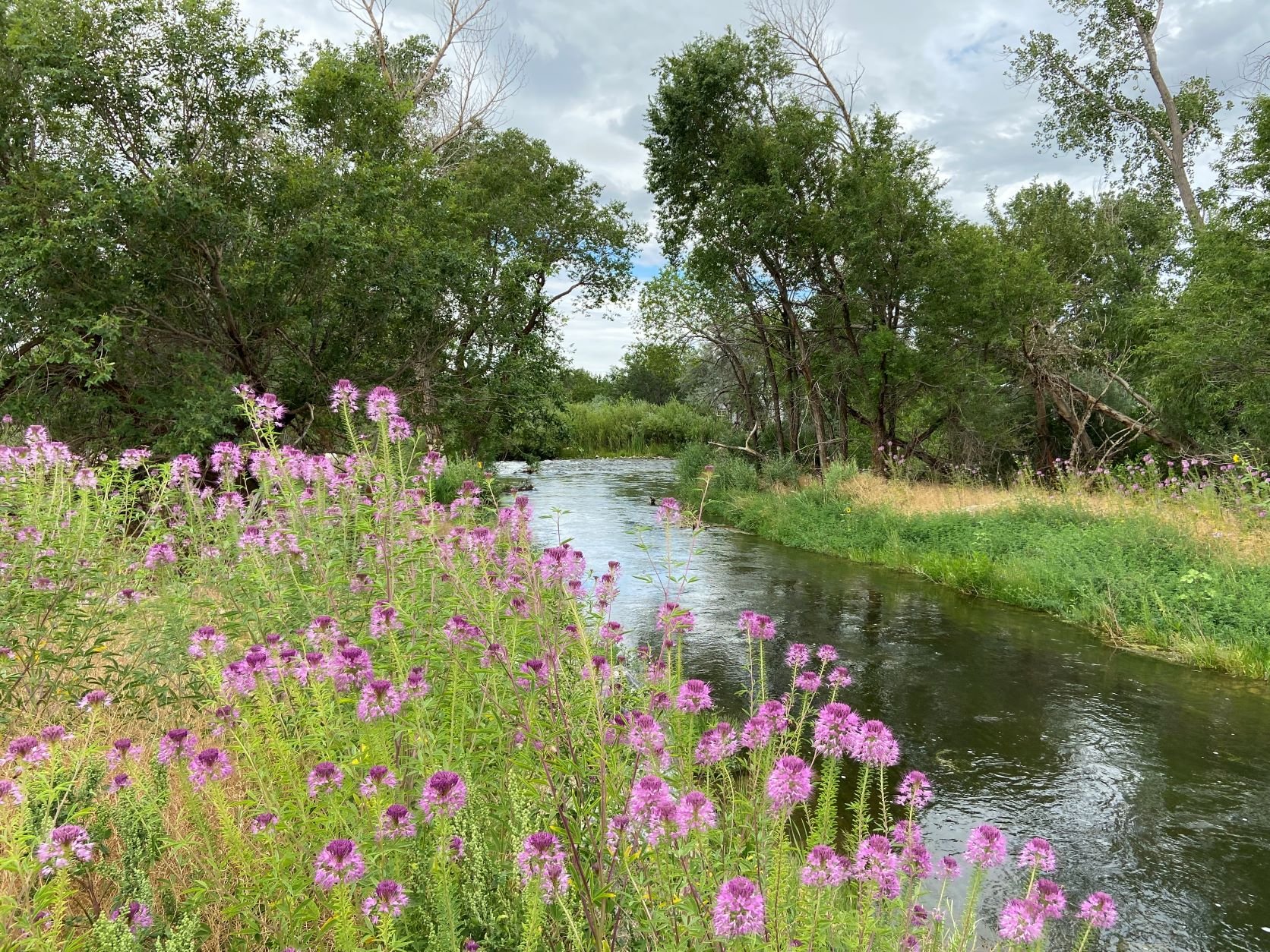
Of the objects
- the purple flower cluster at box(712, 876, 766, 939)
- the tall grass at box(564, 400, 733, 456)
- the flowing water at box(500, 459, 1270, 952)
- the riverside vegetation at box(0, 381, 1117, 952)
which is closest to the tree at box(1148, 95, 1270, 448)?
the flowing water at box(500, 459, 1270, 952)

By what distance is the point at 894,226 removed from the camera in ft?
49.3

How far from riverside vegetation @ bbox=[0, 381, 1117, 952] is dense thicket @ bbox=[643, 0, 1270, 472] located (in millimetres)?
13262

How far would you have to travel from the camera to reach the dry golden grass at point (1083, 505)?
7.71m

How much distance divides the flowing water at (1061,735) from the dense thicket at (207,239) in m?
5.89

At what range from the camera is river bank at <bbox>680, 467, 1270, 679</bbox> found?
6.86m

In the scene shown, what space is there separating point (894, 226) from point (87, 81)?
14.1 meters

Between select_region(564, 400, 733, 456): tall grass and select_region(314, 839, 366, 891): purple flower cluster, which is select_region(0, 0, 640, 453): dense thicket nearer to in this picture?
select_region(314, 839, 366, 891): purple flower cluster

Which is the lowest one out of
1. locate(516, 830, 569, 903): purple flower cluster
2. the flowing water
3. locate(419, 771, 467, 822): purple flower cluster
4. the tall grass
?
the flowing water

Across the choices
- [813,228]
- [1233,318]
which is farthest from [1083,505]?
[813,228]

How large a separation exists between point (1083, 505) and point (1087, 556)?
210 centimetres

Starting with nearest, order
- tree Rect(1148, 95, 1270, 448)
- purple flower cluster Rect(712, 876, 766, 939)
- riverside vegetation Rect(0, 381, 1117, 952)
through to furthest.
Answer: purple flower cluster Rect(712, 876, 766, 939) < riverside vegetation Rect(0, 381, 1117, 952) < tree Rect(1148, 95, 1270, 448)

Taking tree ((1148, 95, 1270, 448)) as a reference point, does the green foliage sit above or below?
below

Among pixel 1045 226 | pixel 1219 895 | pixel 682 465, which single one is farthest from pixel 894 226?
pixel 1219 895

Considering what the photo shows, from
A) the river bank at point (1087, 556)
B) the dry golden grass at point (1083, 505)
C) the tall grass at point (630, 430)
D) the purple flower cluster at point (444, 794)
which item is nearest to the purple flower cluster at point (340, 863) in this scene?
the purple flower cluster at point (444, 794)
